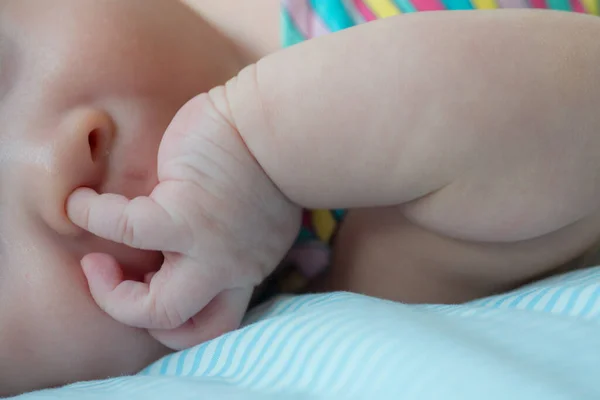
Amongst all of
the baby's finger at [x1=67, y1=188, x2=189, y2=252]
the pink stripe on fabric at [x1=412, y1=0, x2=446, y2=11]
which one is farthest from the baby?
the pink stripe on fabric at [x1=412, y1=0, x2=446, y2=11]

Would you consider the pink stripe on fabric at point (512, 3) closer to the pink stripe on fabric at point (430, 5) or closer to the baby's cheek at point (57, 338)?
the pink stripe on fabric at point (430, 5)

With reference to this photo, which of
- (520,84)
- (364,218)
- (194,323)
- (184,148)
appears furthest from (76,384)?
(520,84)

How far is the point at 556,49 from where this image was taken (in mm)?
538

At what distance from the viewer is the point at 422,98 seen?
533 millimetres

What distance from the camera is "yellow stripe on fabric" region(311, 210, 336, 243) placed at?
2.49 ft

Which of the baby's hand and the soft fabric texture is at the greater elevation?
the baby's hand

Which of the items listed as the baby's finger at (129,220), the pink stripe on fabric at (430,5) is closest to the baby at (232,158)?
the baby's finger at (129,220)

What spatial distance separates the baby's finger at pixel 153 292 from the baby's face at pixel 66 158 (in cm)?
2

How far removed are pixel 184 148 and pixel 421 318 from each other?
254 mm

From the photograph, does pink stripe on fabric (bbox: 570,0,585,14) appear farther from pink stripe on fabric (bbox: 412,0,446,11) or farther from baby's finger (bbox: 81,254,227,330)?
baby's finger (bbox: 81,254,227,330)

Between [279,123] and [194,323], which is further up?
[279,123]

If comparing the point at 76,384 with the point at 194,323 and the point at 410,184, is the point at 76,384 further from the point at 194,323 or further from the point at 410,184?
the point at 410,184

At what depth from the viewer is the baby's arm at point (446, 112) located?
0.53m

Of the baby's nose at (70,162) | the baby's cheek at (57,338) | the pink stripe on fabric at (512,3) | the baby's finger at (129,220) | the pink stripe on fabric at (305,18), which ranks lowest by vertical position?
the baby's cheek at (57,338)
